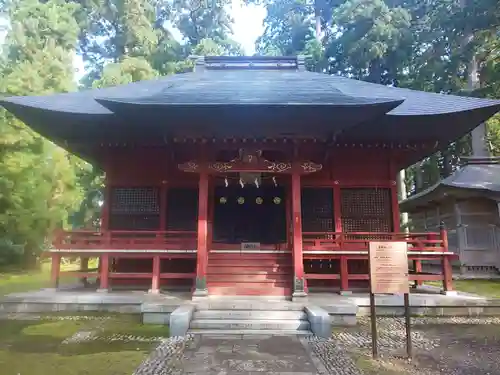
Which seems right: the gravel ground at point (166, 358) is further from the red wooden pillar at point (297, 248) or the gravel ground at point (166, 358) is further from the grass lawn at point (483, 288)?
the grass lawn at point (483, 288)

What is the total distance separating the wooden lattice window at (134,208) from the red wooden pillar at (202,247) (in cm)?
267

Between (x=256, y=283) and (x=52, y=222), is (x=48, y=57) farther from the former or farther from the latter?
(x=256, y=283)

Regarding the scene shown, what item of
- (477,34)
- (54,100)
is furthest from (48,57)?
(477,34)

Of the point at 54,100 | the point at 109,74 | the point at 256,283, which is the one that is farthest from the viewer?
the point at 109,74

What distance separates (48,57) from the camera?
1911 centimetres

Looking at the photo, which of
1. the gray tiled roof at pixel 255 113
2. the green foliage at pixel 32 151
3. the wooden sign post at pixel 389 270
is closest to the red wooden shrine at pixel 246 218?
the gray tiled roof at pixel 255 113

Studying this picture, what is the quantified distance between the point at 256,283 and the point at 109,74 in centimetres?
1591

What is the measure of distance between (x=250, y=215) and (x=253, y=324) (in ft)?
16.5

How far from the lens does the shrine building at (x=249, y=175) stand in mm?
8133

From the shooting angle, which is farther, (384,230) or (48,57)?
(48,57)

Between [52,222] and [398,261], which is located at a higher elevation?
[52,222]

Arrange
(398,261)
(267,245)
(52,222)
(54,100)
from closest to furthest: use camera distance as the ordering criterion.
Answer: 1. (398,261)
2. (54,100)
3. (267,245)
4. (52,222)

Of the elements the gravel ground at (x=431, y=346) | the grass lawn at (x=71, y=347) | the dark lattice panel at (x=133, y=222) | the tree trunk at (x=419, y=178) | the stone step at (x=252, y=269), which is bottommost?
the grass lawn at (x=71, y=347)

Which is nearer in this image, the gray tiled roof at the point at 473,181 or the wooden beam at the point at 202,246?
the wooden beam at the point at 202,246
